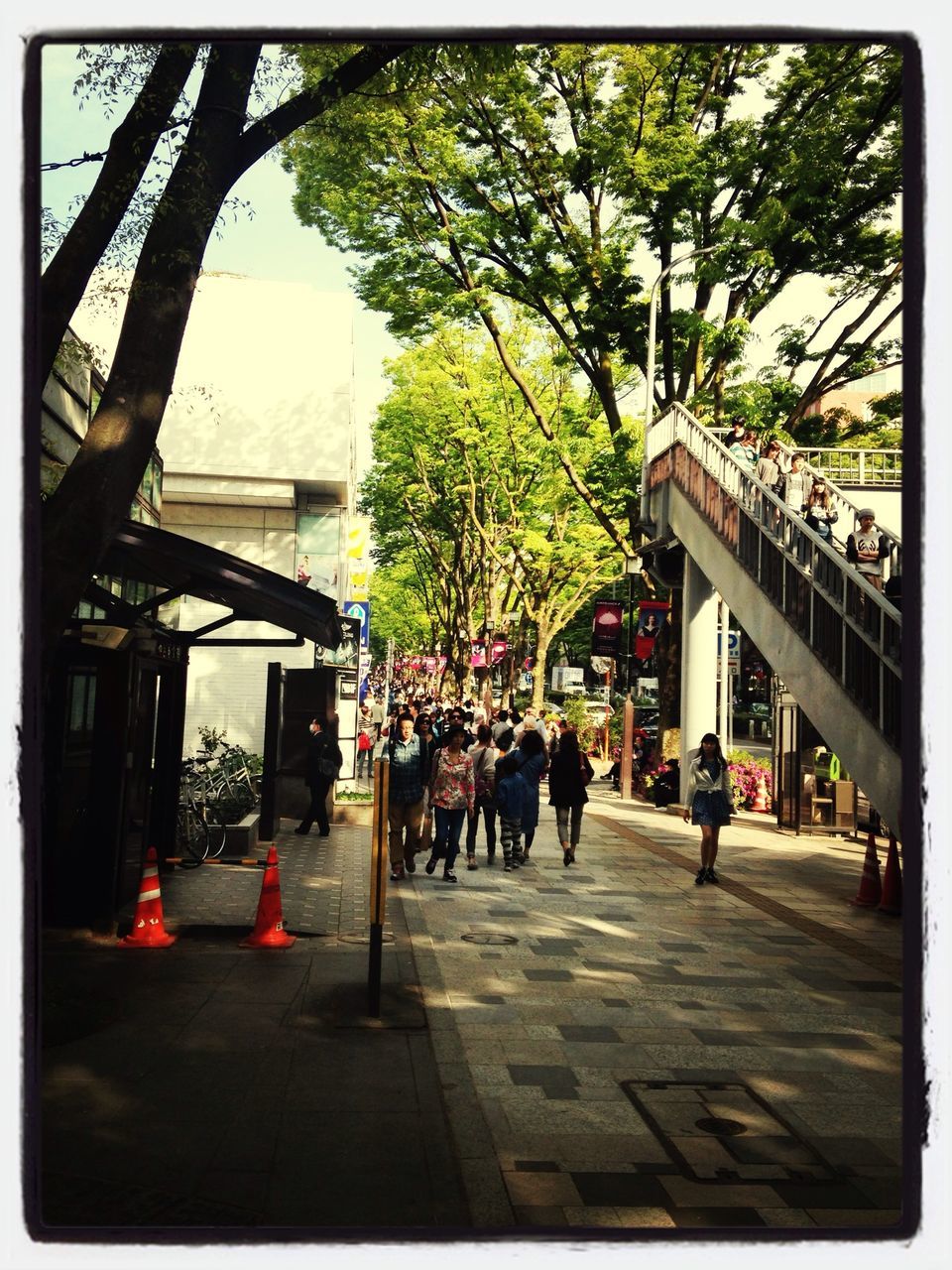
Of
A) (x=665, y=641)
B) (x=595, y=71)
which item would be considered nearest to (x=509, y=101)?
(x=595, y=71)

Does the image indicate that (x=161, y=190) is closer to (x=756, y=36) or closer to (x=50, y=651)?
(x=50, y=651)

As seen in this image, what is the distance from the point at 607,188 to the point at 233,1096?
18.3 metres

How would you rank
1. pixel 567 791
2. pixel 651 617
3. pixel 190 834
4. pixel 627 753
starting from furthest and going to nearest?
pixel 627 753
pixel 651 617
pixel 567 791
pixel 190 834

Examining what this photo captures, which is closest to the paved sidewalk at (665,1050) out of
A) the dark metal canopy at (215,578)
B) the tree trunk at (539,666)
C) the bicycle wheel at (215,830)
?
the bicycle wheel at (215,830)

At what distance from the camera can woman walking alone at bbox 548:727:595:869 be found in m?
15.3

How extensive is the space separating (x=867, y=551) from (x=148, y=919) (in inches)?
358

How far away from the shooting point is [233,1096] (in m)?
6.03

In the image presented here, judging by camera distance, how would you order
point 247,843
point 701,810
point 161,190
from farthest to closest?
point 247,843
point 701,810
point 161,190

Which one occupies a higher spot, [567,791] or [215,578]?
[215,578]

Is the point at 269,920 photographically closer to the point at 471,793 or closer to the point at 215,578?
the point at 215,578

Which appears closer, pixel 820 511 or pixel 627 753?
pixel 820 511

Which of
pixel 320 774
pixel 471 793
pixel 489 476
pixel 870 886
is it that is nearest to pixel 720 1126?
pixel 870 886

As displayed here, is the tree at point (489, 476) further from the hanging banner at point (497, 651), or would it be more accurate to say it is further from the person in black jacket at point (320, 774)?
the person in black jacket at point (320, 774)

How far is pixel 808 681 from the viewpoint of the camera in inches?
532
